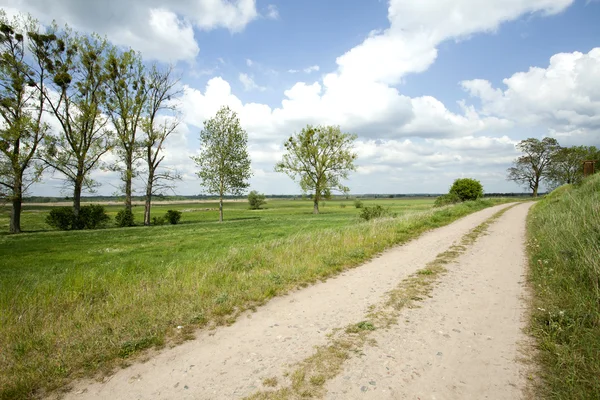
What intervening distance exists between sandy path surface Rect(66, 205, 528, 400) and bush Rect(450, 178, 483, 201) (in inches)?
1722

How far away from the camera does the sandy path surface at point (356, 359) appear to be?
3463 mm

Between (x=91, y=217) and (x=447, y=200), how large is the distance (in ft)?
157

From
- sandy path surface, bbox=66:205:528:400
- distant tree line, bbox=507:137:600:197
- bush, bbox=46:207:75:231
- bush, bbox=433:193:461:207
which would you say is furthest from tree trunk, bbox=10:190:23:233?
distant tree line, bbox=507:137:600:197

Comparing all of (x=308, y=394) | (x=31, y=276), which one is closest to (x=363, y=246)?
(x=308, y=394)

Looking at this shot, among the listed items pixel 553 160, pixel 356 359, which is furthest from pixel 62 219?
pixel 553 160

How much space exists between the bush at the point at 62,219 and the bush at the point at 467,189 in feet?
174

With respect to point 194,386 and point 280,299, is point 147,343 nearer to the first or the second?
point 194,386

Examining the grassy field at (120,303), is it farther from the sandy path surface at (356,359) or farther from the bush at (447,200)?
the bush at (447,200)

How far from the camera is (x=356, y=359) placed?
157 inches

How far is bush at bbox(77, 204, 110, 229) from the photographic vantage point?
3011 centimetres

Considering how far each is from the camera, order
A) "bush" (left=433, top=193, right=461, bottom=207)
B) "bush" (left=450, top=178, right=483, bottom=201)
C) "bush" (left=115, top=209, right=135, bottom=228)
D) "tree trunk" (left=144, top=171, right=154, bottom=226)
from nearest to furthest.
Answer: "bush" (left=115, top=209, right=135, bottom=228)
"tree trunk" (left=144, top=171, right=154, bottom=226)
"bush" (left=433, top=193, right=461, bottom=207)
"bush" (left=450, top=178, right=483, bottom=201)

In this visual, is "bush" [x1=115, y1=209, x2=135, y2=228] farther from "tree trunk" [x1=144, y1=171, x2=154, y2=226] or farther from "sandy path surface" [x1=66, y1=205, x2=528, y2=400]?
"sandy path surface" [x1=66, y1=205, x2=528, y2=400]

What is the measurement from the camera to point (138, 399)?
338cm

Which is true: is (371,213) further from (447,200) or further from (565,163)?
(565,163)
